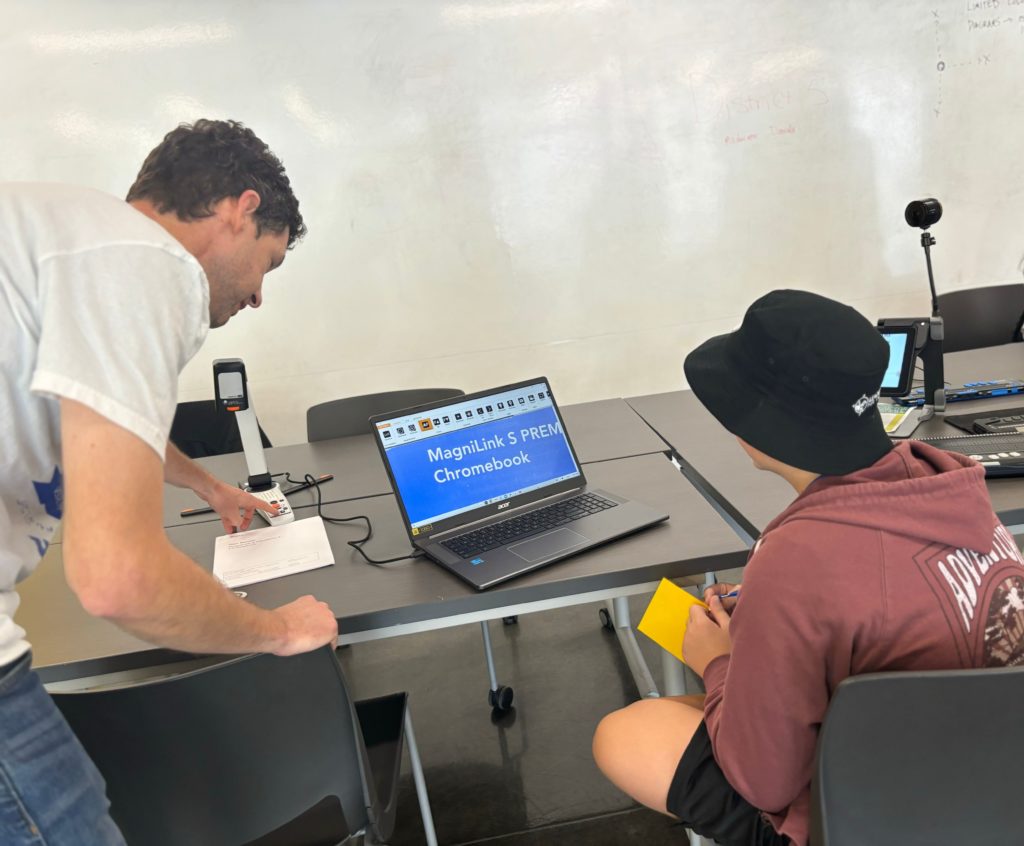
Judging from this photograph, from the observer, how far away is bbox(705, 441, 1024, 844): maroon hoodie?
2.95 ft

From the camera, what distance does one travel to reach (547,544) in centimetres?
142

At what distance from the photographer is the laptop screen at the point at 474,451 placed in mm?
1507

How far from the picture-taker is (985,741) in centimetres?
83

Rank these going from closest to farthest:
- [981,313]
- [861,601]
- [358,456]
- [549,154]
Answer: [861,601] → [358,456] → [981,313] → [549,154]

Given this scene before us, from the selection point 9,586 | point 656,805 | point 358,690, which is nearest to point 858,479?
point 656,805

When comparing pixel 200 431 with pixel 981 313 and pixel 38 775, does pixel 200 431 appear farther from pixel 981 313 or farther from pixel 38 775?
pixel 981 313

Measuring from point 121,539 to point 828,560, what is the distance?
0.78 metres

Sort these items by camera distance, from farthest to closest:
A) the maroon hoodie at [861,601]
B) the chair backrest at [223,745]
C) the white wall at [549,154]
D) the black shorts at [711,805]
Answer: the white wall at [549,154]
the black shorts at [711,805]
the chair backrest at [223,745]
the maroon hoodie at [861,601]

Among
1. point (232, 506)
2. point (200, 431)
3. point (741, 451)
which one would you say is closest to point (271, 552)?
point (232, 506)

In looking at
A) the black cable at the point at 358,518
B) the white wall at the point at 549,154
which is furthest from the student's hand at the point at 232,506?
the white wall at the point at 549,154

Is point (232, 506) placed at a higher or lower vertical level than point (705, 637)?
higher

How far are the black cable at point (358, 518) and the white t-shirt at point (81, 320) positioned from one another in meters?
0.65

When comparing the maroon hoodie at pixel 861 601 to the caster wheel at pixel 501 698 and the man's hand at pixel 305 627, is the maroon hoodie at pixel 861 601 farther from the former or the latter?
the caster wheel at pixel 501 698

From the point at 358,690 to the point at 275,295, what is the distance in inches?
78.0
